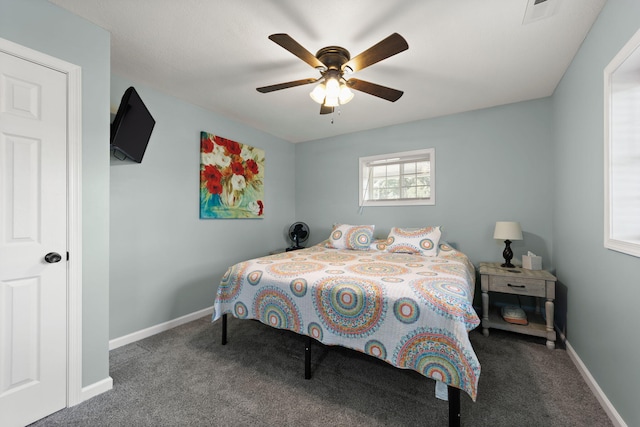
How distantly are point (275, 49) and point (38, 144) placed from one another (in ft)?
5.32

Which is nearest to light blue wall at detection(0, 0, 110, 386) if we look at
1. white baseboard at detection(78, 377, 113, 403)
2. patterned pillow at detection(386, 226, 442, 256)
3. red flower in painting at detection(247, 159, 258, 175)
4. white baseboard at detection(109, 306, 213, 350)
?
white baseboard at detection(78, 377, 113, 403)

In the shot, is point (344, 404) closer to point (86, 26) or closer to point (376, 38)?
point (376, 38)

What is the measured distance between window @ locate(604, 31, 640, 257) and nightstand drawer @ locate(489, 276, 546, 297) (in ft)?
3.18

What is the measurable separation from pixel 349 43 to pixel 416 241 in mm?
2121

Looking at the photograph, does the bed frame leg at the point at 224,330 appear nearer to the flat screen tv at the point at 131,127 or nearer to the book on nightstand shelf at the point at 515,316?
the flat screen tv at the point at 131,127

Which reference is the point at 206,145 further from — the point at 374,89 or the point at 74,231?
the point at 374,89

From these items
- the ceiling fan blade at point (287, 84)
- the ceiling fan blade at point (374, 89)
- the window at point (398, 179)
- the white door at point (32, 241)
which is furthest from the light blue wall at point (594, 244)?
the white door at point (32, 241)

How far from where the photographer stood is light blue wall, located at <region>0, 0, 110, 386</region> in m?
1.62

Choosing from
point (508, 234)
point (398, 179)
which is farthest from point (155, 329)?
point (508, 234)

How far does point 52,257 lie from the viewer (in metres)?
1.55

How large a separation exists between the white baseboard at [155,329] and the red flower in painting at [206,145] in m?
1.90

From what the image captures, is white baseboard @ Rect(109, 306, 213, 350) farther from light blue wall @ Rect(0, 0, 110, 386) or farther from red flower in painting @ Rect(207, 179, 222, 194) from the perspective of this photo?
red flower in painting @ Rect(207, 179, 222, 194)

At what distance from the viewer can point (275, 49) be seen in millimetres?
1993

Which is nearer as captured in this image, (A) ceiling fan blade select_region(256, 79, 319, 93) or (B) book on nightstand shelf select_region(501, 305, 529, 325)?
(A) ceiling fan blade select_region(256, 79, 319, 93)
